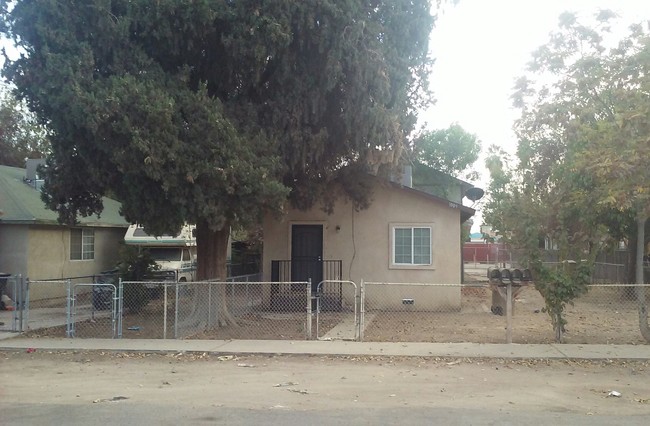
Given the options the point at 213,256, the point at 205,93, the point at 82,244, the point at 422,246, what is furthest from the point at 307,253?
the point at 82,244

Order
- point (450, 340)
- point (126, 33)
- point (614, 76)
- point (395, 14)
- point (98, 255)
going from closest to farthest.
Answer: point (126, 33) → point (450, 340) → point (395, 14) → point (614, 76) → point (98, 255)

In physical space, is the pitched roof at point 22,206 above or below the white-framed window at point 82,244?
above

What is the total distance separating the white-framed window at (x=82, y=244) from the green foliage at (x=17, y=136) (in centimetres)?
1283

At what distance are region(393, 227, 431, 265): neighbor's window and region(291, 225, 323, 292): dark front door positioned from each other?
2.20 meters

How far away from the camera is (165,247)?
2453cm

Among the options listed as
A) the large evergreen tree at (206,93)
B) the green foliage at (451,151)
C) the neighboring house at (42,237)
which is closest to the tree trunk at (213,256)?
the large evergreen tree at (206,93)

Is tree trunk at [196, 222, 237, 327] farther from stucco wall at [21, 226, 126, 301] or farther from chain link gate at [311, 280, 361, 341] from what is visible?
stucco wall at [21, 226, 126, 301]

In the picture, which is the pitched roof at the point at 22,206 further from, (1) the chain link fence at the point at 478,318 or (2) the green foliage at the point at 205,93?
(1) the chain link fence at the point at 478,318

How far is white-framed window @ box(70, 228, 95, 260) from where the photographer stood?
22406 millimetres

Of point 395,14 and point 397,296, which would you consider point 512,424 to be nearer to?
point 395,14

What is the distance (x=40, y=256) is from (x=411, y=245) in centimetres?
1191

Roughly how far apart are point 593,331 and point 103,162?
10813 millimetres

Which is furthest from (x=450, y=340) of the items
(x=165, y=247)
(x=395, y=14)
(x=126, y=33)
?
(x=165, y=247)

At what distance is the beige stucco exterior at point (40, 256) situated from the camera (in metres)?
19.8
